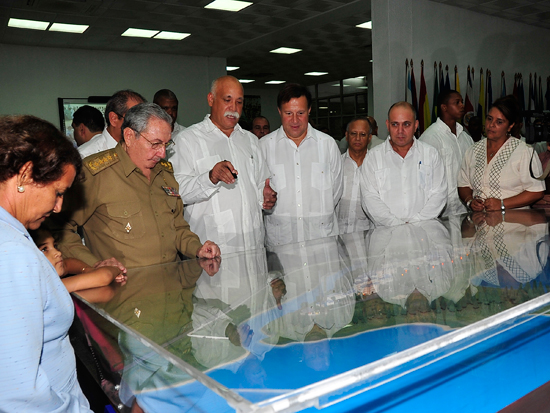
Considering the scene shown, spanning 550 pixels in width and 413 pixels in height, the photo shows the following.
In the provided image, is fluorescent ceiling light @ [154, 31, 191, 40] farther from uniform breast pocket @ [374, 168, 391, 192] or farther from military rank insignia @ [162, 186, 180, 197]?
military rank insignia @ [162, 186, 180, 197]

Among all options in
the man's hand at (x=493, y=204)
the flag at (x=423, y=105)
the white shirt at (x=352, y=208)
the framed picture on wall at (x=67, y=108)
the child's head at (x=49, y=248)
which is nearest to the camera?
the child's head at (x=49, y=248)

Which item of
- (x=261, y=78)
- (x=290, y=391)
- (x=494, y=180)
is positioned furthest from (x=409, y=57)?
(x=261, y=78)

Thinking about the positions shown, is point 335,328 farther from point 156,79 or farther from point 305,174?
point 156,79

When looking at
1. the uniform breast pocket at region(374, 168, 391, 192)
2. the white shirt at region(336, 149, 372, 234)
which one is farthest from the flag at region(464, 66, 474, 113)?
the uniform breast pocket at region(374, 168, 391, 192)

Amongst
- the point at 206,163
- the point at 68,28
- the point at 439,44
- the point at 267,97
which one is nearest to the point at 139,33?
the point at 68,28

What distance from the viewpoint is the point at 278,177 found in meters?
3.18

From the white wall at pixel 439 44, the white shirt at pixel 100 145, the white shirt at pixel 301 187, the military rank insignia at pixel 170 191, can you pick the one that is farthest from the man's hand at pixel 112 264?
the white wall at pixel 439 44

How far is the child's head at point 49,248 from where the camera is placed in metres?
1.56

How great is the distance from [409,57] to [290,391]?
6.20 metres

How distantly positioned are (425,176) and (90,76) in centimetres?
759

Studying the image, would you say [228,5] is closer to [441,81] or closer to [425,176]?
[441,81]

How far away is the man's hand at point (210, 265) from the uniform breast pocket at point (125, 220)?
1.04 ft

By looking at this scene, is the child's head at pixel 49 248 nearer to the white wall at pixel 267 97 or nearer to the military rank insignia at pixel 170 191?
the military rank insignia at pixel 170 191

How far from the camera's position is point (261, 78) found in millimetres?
13344
